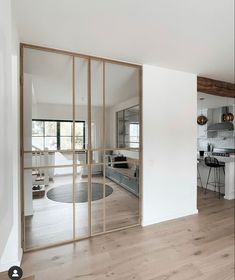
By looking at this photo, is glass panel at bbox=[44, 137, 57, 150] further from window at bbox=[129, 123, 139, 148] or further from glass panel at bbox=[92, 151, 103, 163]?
window at bbox=[129, 123, 139, 148]

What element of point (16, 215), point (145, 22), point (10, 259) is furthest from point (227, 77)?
point (10, 259)

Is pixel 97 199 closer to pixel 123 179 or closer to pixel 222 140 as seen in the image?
pixel 123 179

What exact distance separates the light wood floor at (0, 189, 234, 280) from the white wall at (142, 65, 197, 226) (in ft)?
1.18

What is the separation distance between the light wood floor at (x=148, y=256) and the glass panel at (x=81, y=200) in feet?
0.59

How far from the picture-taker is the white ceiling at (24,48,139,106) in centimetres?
235

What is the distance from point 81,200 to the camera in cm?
259

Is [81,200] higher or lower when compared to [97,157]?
lower

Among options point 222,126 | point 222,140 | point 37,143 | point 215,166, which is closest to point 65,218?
point 37,143

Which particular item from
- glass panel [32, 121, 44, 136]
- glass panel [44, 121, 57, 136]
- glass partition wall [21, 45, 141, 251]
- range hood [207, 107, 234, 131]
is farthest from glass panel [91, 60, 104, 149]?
range hood [207, 107, 234, 131]

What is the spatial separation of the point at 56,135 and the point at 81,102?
1.88 ft

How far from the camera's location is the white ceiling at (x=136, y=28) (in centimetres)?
158

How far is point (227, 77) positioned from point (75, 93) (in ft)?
9.87

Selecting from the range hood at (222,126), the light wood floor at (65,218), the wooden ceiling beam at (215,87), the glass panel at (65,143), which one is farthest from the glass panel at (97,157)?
the range hood at (222,126)

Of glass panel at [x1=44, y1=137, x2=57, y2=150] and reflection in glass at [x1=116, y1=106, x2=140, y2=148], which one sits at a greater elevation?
reflection in glass at [x1=116, y1=106, x2=140, y2=148]
